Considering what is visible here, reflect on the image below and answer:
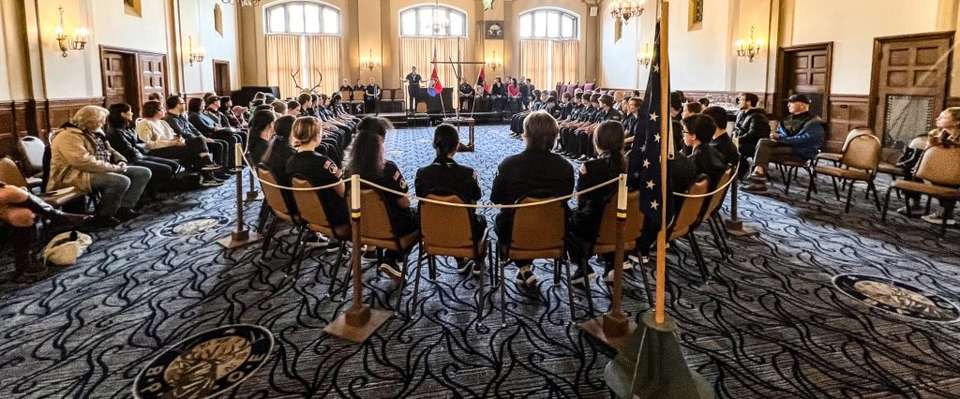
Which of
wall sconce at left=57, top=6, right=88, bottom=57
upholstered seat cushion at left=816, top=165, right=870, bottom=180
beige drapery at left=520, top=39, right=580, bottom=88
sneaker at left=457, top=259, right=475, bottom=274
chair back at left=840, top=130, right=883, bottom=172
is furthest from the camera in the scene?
beige drapery at left=520, top=39, right=580, bottom=88

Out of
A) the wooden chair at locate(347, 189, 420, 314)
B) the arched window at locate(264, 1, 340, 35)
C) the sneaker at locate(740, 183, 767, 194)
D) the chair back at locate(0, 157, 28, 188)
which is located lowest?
the sneaker at locate(740, 183, 767, 194)

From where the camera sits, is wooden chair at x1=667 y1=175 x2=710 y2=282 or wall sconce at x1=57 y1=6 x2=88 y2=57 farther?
wall sconce at x1=57 y1=6 x2=88 y2=57

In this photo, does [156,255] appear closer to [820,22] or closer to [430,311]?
[430,311]

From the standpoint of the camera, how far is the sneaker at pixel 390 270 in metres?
4.16

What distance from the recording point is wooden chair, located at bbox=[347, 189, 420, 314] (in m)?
3.44

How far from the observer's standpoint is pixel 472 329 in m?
3.40

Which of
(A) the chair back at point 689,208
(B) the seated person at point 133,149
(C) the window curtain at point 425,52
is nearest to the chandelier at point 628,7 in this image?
(A) the chair back at point 689,208

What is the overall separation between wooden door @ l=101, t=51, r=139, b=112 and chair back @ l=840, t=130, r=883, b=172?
10.9 m

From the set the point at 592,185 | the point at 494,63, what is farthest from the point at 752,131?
the point at 494,63

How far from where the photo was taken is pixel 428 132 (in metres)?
16.0

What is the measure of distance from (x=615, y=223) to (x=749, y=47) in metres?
10.5

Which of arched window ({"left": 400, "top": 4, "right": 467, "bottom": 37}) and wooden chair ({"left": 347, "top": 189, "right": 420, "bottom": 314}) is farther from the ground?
arched window ({"left": 400, "top": 4, "right": 467, "bottom": 37})

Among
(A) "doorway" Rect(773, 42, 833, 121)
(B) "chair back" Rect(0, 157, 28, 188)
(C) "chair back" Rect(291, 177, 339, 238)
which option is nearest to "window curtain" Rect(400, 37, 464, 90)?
(A) "doorway" Rect(773, 42, 833, 121)

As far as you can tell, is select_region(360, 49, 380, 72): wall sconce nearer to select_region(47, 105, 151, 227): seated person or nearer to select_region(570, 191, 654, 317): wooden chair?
select_region(47, 105, 151, 227): seated person
